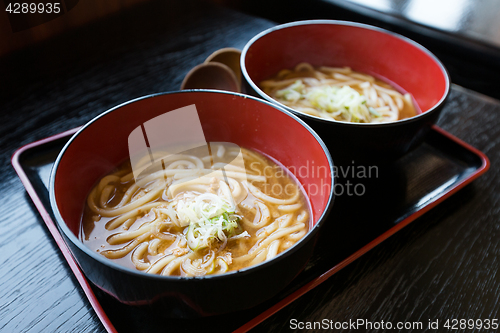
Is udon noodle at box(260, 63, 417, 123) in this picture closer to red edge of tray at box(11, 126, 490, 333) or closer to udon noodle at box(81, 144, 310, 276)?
red edge of tray at box(11, 126, 490, 333)

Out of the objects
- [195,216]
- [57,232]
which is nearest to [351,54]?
[195,216]

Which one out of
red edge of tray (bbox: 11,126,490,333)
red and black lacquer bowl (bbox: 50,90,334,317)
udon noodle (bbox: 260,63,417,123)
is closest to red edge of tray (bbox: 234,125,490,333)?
red edge of tray (bbox: 11,126,490,333)

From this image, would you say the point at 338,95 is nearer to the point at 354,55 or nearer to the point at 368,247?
the point at 354,55

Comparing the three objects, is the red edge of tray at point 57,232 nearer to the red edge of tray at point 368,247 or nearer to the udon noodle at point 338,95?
the red edge of tray at point 368,247

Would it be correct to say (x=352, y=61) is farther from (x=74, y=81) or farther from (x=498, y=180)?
(x=74, y=81)

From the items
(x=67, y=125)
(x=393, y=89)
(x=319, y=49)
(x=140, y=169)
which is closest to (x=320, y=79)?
(x=319, y=49)

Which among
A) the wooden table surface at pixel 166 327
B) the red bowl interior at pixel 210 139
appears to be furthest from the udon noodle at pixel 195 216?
the wooden table surface at pixel 166 327
